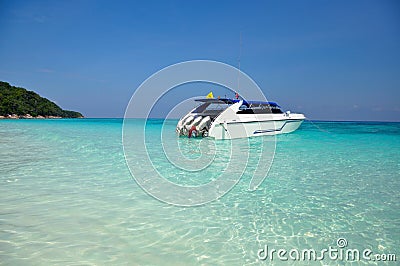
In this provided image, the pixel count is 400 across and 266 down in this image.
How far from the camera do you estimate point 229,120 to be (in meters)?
16.4

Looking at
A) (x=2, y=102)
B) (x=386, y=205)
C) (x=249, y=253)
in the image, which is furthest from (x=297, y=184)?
(x=2, y=102)

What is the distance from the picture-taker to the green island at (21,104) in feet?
218

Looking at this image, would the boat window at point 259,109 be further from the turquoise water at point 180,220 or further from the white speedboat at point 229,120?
the turquoise water at point 180,220

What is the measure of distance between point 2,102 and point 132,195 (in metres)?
78.6

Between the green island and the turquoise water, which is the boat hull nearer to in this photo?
the turquoise water

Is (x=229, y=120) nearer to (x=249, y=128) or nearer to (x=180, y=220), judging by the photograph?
(x=249, y=128)

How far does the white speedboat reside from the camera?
16.4 metres

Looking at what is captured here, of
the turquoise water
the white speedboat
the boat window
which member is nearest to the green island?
the white speedboat

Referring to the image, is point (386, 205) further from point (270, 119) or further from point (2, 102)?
point (2, 102)

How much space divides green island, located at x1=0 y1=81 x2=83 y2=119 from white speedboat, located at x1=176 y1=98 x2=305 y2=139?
222ft

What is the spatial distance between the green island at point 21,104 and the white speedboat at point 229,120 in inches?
2664

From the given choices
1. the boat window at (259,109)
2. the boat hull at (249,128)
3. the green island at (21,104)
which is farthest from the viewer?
the green island at (21,104)

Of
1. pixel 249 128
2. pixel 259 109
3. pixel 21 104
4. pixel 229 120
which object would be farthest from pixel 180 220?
Answer: pixel 21 104

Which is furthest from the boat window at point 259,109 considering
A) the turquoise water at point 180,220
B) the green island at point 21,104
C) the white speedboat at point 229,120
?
the green island at point 21,104
